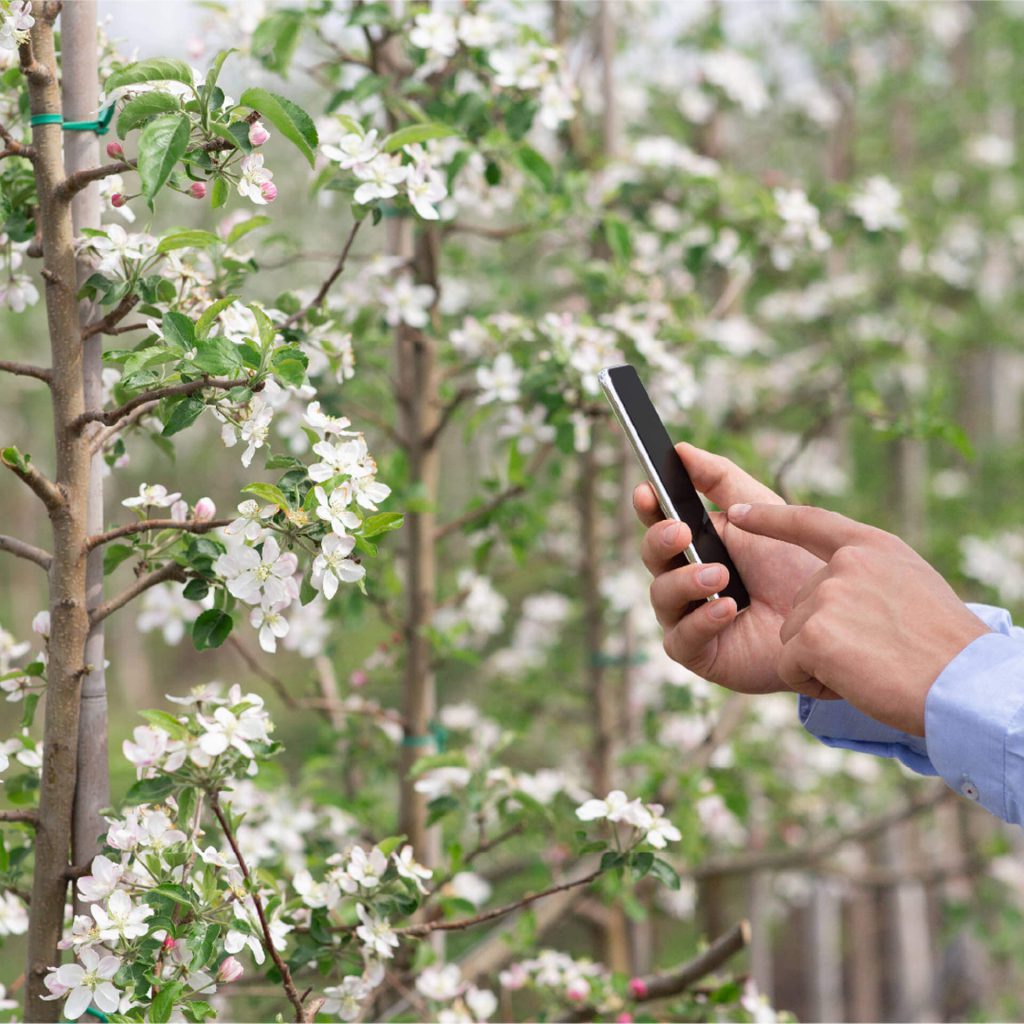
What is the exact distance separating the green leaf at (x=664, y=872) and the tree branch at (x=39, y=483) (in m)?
0.72

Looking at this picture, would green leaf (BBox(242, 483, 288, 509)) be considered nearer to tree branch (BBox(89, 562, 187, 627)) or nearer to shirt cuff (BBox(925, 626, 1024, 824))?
tree branch (BBox(89, 562, 187, 627))

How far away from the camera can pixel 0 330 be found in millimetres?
6926

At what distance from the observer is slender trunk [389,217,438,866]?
1983 mm

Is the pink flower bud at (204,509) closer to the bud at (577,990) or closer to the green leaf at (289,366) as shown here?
the green leaf at (289,366)

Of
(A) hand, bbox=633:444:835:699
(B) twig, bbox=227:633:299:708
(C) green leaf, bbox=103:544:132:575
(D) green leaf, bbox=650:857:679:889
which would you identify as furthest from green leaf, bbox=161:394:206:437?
(D) green leaf, bbox=650:857:679:889

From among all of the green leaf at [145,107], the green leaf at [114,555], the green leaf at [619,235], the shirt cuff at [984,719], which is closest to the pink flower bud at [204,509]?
the green leaf at [114,555]

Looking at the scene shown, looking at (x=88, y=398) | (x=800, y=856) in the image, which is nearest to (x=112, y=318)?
(x=88, y=398)

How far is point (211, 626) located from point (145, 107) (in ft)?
1.57

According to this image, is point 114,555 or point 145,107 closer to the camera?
Answer: point 145,107

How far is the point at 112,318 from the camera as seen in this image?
1.13m

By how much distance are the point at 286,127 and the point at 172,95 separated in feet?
0.32

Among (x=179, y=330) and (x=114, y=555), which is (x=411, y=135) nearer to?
(x=179, y=330)

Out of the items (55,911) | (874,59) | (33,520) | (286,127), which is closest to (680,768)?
(55,911)

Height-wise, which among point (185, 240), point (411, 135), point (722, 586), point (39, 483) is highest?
point (411, 135)
